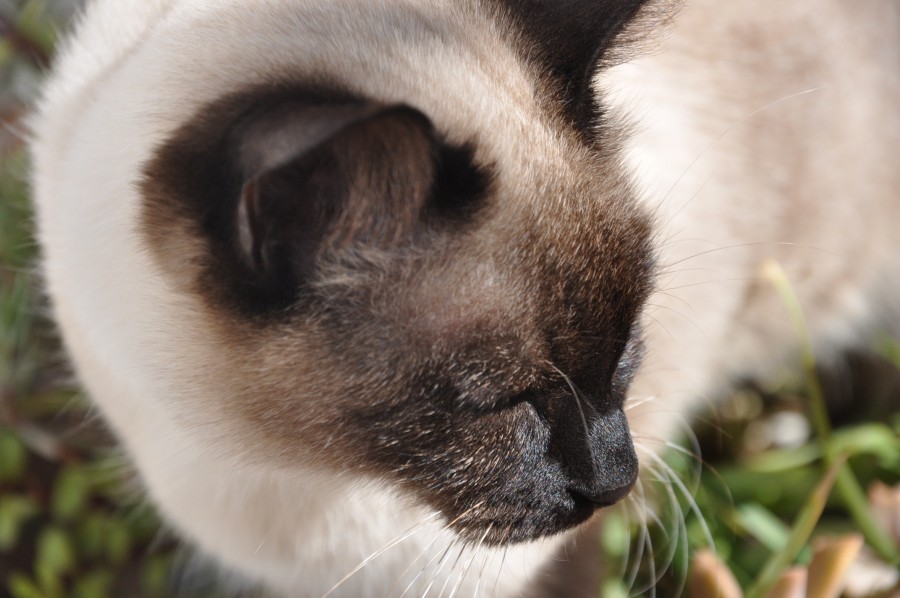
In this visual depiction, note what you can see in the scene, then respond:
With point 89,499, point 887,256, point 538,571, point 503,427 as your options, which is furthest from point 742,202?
point 89,499

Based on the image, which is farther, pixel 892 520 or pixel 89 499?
pixel 89 499

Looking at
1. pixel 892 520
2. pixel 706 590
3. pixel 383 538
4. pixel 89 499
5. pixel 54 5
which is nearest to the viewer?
pixel 383 538

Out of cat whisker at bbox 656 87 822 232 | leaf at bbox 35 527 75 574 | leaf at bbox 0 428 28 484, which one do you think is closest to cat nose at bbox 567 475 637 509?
cat whisker at bbox 656 87 822 232

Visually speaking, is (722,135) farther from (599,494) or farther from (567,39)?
(599,494)

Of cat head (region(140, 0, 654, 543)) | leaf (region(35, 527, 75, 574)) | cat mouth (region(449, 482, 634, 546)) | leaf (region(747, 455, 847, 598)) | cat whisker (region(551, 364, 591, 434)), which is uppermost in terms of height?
cat head (region(140, 0, 654, 543))

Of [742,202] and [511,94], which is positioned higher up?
[511,94]

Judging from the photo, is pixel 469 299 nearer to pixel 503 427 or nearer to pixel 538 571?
pixel 503 427

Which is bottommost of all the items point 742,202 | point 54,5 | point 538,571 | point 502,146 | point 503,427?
point 538,571

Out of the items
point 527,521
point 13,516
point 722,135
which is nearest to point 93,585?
point 13,516

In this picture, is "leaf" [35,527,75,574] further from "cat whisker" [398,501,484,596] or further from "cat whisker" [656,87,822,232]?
"cat whisker" [656,87,822,232]
